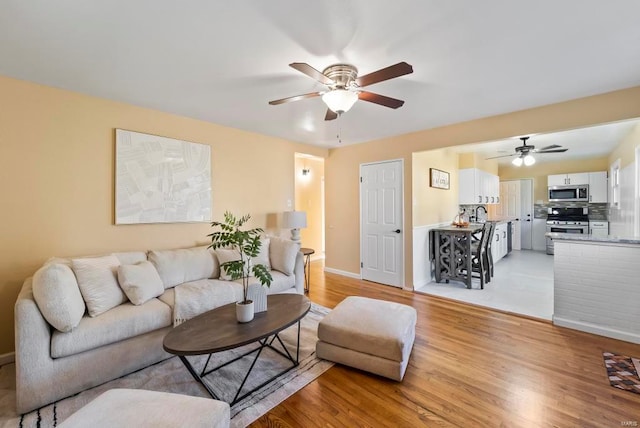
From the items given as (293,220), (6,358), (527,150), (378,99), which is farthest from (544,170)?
(6,358)

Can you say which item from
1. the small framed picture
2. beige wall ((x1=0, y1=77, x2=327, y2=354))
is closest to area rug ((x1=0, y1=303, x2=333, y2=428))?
beige wall ((x1=0, y1=77, x2=327, y2=354))

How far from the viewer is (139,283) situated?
230 cm

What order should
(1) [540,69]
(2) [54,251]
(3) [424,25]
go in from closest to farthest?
1. (3) [424,25]
2. (1) [540,69]
3. (2) [54,251]

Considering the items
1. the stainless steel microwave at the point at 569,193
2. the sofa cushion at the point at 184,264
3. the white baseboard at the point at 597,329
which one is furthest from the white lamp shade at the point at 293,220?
the stainless steel microwave at the point at 569,193

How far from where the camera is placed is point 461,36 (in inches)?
68.7

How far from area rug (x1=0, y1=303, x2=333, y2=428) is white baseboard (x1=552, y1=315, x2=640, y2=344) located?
8.45 ft

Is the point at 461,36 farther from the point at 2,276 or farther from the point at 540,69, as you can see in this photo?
the point at 2,276

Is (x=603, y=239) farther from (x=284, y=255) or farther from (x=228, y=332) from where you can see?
(x=228, y=332)

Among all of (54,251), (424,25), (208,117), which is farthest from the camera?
(208,117)

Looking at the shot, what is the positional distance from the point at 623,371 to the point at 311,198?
16.9ft

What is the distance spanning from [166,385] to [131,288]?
0.84 metres

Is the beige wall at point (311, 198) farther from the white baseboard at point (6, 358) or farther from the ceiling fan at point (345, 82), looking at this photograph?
the white baseboard at point (6, 358)

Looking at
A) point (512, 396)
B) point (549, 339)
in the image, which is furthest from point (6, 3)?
point (549, 339)

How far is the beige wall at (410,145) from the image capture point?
2.68m
